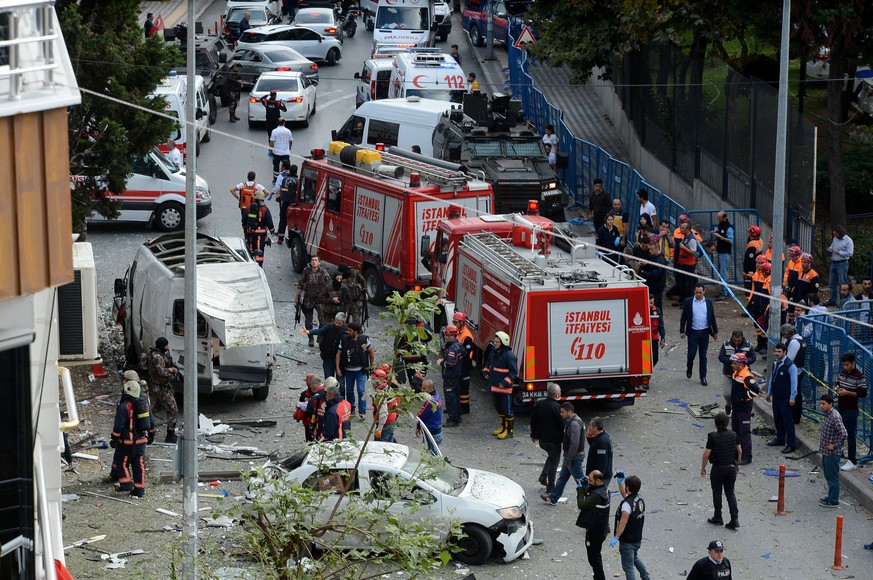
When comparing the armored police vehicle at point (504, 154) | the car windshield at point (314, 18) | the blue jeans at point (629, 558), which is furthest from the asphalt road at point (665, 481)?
the car windshield at point (314, 18)

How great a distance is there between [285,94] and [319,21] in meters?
13.6

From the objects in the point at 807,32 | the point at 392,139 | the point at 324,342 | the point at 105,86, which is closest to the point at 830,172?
the point at 807,32

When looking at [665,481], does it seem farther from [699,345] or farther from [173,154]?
[173,154]

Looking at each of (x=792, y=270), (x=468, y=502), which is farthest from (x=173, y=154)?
(x=468, y=502)

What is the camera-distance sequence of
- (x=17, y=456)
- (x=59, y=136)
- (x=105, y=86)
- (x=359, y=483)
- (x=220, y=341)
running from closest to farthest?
(x=59, y=136) < (x=17, y=456) < (x=359, y=483) < (x=220, y=341) < (x=105, y=86)

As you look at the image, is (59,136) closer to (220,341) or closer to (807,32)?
(220,341)

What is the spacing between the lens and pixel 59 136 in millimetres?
5852

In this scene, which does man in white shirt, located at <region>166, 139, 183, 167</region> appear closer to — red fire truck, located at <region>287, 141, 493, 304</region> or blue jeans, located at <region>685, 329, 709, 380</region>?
red fire truck, located at <region>287, 141, 493, 304</region>

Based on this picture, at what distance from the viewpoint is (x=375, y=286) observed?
24.0 m

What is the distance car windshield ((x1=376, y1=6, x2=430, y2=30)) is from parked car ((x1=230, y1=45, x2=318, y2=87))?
24.1 ft

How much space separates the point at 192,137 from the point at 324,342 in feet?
21.0

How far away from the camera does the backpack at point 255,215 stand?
→ 24.9 meters

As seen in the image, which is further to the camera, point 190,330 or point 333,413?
point 333,413

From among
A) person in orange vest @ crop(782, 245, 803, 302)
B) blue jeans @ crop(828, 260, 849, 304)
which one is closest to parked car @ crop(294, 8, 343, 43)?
blue jeans @ crop(828, 260, 849, 304)
